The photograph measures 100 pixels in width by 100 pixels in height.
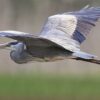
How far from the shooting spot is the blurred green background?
8.90 meters

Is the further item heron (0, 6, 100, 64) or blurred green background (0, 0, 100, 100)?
blurred green background (0, 0, 100, 100)

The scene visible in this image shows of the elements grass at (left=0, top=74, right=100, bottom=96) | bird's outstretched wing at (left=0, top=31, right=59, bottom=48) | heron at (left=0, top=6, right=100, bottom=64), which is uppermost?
bird's outstretched wing at (left=0, top=31, right=59, bottom=48)

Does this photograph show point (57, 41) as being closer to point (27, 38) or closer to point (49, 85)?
point (27, 38)

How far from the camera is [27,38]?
548 cm

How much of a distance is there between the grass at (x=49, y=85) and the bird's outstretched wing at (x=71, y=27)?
251cm

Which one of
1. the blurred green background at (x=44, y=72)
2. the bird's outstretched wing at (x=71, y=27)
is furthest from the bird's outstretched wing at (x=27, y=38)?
the blurred green background at (x=44, y=72)

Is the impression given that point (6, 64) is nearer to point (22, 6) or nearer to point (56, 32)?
point (22, 6)

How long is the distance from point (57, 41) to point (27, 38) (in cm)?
32

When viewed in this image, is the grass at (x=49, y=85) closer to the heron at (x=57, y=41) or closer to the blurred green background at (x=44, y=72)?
the blurred green background at (x=44, y=72)

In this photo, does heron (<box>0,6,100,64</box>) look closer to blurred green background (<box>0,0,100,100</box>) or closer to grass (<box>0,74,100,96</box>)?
blurred green background (<box>0,0,100,100</box>)

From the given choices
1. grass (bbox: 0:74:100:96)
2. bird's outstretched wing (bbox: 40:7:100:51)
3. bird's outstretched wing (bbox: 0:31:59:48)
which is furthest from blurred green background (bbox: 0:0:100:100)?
bird's outstretched wing (bbox: 0:31:59:48)

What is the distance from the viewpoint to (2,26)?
393 inches

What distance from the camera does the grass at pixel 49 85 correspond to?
891 centimetres

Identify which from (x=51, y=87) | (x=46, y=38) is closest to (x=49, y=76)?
(x=51, y=87)
